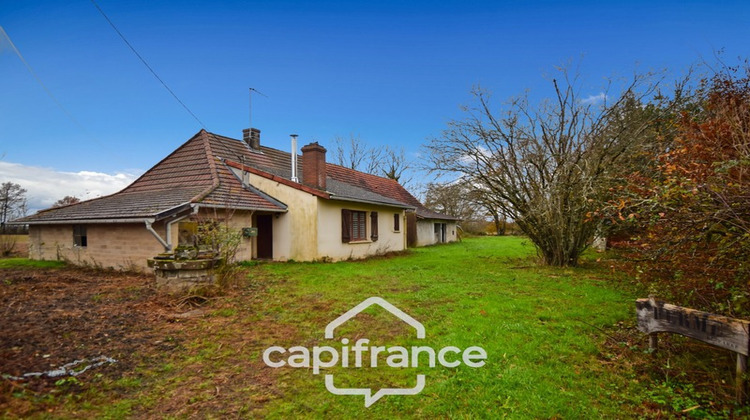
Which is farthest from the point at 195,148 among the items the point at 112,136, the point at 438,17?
the point at 438,17

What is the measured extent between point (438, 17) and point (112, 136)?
11.8 m

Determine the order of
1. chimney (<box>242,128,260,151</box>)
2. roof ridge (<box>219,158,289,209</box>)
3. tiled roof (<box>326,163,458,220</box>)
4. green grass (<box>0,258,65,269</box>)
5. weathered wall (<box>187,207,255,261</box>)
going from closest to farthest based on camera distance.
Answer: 1. weathered wall (<box>187,207,255,261</box>)
2. green grass (<box>0,258,65,269</box>)
3. roof ridge (<box>219,158,289,209</box>)
4. chimney (<box>242,128,260,151</box>)
5. tiled roof (<box>326,163,458,220</box>)

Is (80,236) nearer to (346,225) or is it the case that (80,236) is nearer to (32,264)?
(32,264)

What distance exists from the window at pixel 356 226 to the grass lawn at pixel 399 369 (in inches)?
266

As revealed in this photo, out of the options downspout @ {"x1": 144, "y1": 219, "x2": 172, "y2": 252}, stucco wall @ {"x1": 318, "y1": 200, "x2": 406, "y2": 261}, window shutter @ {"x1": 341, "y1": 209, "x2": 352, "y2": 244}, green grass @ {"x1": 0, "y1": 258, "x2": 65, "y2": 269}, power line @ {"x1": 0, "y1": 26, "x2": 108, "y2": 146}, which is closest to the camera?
power line @ {"x1": 0, "y1": 26, "x2": 108, "y2": 146}

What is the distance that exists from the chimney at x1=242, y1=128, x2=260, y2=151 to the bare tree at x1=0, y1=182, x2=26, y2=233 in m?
14.8

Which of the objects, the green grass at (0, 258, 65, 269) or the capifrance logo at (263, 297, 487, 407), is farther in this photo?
the green grass at (0, 258, 65, 269)

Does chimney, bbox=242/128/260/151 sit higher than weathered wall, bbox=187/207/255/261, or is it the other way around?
chimney, bbox=242/128/260/151

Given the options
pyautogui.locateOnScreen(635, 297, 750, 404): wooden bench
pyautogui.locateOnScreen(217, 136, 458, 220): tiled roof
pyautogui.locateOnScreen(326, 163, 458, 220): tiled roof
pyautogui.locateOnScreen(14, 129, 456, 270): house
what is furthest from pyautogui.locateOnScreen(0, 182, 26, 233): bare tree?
pyautogui.locateOnScreen(635, 297, 750, 404): wooden bench

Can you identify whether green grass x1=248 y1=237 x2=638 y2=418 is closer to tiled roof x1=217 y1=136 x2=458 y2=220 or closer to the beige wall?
tiled roof x1=217 y1=136 x2=458 y2=220

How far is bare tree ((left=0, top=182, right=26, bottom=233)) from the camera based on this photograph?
64.4ft

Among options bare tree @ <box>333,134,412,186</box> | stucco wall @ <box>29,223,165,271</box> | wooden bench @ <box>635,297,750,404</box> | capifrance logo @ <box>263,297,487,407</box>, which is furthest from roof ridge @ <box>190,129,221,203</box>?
bare tree @ <box>333,134,412,186</box>

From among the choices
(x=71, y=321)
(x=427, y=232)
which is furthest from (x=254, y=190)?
(x=427, y=232)

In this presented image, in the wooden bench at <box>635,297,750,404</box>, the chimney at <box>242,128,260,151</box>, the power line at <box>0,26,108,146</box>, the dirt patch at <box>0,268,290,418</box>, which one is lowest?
the dirt patch at <box>0,268,290,418</box>
